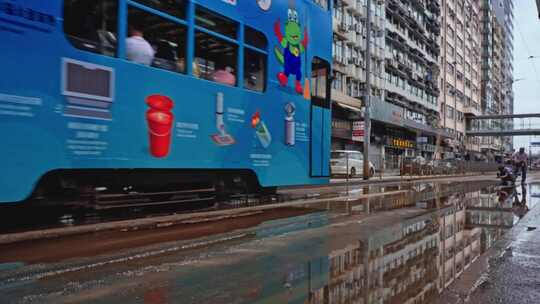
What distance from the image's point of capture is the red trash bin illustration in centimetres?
738

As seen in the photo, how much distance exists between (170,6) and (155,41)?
62 cm

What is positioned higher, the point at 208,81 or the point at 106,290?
the point at 208,81

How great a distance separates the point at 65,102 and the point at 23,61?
2.29 feet

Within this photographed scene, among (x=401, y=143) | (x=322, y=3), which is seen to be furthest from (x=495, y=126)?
(x=322, y=3)

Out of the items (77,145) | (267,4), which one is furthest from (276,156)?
(77,145)

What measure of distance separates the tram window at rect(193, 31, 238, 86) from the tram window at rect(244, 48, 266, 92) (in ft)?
1.20

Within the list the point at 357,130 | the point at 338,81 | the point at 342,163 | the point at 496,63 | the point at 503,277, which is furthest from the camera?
the point at 496,63

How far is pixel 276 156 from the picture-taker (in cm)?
1006

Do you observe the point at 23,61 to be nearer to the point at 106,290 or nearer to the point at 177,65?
the point at 177,65

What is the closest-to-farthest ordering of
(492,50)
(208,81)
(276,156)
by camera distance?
(208,81), (276,156), (492,50)

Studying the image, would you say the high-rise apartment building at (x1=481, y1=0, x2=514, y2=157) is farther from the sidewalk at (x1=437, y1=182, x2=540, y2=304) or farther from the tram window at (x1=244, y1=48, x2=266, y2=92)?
the sidewalk at (x1=437, y1=182, x2=540, y2=304)

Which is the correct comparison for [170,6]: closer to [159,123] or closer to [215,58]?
[215,58]

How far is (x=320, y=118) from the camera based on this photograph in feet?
38.0

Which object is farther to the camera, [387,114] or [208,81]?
[387,114]
